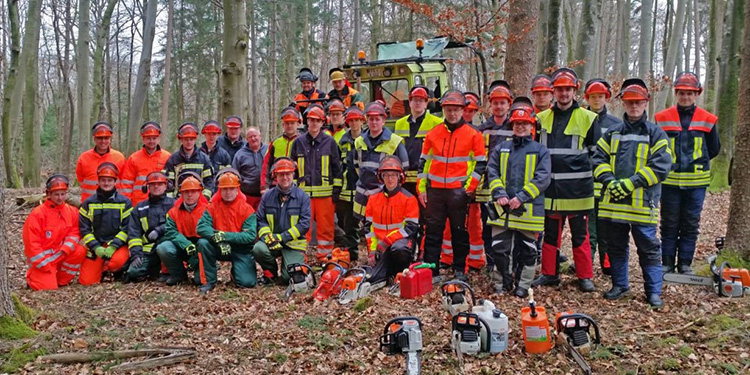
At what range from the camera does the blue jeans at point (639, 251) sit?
549 centimetres

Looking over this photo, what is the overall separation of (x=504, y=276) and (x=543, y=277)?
55cm

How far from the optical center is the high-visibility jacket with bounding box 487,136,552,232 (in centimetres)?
579

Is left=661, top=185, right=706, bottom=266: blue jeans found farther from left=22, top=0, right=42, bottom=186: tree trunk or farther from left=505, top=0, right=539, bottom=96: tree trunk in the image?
left=22, top=0, right=42, bottom=186: tree trunk

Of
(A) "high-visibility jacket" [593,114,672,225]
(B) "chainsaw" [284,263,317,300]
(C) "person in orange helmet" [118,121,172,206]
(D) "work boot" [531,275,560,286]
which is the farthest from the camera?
(C) "person in orange helmet" [118,121,172,206]

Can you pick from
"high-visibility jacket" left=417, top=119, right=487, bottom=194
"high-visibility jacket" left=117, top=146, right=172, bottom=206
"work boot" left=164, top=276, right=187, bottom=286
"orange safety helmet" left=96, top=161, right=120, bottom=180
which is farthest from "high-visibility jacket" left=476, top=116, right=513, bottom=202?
"orange safety helmet" left=96, top=161, right=120, bottom=180

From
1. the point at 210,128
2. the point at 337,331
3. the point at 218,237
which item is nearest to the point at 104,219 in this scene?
the point at 218,237

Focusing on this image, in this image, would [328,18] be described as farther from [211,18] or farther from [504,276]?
[504,276]

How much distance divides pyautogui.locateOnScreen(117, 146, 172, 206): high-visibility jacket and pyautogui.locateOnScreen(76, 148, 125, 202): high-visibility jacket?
160mm

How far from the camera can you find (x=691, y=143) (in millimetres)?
6152

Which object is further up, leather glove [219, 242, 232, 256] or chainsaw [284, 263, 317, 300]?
leather glove [219, 242, 232, 256]

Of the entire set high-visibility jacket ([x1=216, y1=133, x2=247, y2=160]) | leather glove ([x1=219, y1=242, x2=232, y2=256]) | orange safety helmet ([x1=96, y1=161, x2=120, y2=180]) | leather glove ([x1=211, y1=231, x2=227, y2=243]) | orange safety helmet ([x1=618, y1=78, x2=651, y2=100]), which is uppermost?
orange safety helmet ([x1=618, y1=78, x2=651, y2=100])

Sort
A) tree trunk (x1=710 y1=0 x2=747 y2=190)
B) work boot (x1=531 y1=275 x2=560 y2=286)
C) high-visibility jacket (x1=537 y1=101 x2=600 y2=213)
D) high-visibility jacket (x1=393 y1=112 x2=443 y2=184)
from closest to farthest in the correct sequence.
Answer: high-visibility jacket (x1=537 y1=101 x2=600 y2=213), work boot (x1=531 y1=275 x2=560 y2=286), high-visibility jacket (x1=393 y1=112 x2=443 y2=184), tree trunk (x1=710 y1=0 x2=747 y2=190)

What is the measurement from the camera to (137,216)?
24.3ft

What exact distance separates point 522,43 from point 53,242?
738 cm
